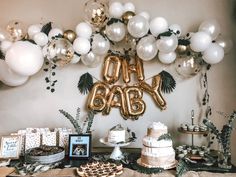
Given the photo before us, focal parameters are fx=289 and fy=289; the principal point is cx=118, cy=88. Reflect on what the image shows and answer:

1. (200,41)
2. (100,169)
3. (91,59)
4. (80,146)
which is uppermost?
(200,41)

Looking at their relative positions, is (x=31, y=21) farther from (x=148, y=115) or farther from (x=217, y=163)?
(x=217, y=163)

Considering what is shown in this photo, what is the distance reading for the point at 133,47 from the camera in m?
2.26

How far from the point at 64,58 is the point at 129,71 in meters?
0.57

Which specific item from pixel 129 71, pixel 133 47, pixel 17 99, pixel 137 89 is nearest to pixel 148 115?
pixel 137 89

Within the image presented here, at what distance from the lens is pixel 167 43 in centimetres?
201

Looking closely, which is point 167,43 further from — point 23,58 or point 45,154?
point 45,154

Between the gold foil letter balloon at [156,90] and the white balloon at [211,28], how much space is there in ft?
1.65

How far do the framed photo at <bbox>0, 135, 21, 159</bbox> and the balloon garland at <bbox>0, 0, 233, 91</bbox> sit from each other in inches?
17.8

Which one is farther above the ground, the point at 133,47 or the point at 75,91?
the point at 133,47

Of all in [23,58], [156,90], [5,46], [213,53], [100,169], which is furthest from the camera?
[156,90]

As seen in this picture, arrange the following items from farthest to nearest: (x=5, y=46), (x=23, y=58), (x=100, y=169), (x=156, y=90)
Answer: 1. (x=156, y=90)
2. (x=5, y=46)
3. (x=23, y=58)
4. (x=100, y=169)

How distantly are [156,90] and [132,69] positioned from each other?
10.2 inches

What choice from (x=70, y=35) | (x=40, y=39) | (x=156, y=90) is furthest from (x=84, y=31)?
(x=156, y=90)

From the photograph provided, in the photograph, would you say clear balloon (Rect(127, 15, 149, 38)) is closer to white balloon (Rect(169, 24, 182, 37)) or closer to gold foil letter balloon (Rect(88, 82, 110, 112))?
white balloon (Rect(169, 24, 182, 37))
